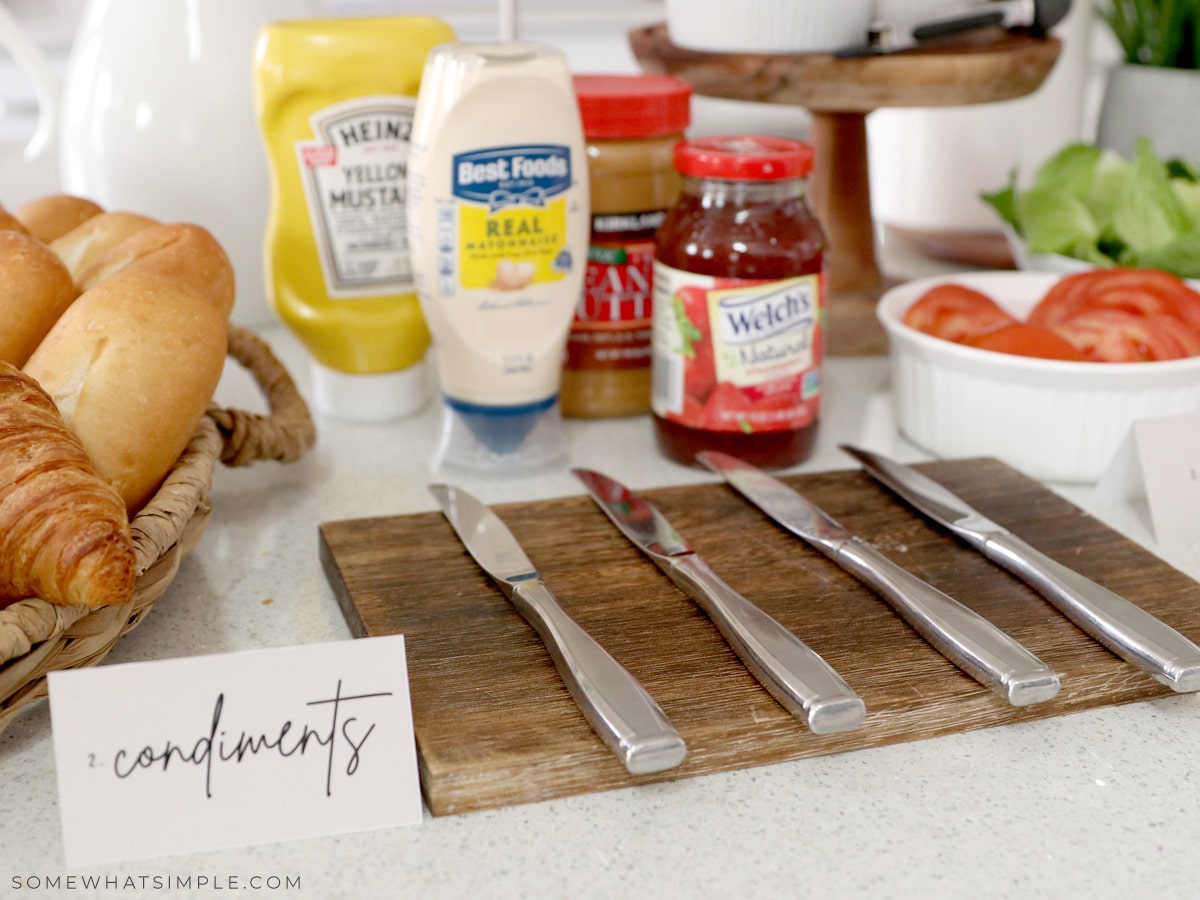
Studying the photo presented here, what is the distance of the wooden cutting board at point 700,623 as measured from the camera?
52cm

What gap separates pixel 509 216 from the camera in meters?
0.77

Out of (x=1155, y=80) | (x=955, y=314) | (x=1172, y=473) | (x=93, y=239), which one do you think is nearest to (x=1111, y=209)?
(x=1155, y=80)

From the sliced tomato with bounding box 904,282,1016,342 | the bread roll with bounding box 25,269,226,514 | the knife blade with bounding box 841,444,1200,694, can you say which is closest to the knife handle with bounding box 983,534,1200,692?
the knife blade with bounding box 841,444,1200,694

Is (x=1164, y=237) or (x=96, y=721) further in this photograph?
(x=1164, y=237)

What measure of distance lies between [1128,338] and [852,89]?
0.28m

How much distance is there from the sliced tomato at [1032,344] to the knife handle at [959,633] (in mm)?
237

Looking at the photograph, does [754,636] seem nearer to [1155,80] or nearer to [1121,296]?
[1121,296]

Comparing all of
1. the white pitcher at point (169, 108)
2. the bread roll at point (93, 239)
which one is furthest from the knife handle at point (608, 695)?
the white pitcher at point (169, 108)

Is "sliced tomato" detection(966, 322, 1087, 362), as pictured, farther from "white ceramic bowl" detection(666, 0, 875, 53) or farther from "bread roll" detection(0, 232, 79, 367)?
"bread roll" detection(0, 232, 79, 367)

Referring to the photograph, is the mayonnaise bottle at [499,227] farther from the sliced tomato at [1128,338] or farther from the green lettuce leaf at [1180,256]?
the green lettuce leaf at [1180,256]

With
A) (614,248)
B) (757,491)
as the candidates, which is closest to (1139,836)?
(757,491)

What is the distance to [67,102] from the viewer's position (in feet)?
3.39

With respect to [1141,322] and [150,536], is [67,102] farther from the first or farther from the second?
[1141,322]

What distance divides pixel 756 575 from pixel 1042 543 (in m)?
0.18
